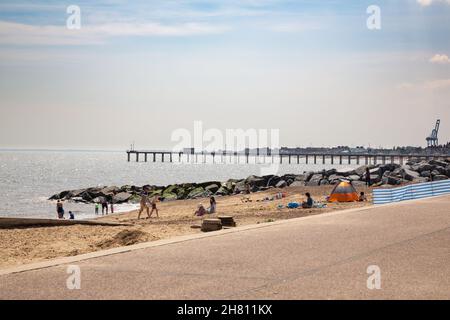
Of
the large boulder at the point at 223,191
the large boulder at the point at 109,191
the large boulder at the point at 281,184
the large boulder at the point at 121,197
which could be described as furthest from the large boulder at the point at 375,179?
the large boulder at the point at 109,191

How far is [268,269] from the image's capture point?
372 inches

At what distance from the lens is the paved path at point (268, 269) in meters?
7.93

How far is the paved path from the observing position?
793 cm

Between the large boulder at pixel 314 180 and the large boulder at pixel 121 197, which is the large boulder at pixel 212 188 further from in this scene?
the large boulder at pixel 314 180

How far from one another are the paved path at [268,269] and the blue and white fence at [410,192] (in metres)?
11.6

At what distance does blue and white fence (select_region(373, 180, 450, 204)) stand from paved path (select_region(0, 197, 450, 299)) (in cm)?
1161

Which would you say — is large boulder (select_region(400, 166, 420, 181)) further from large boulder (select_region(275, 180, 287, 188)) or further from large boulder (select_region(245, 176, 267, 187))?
large boulder (select_region(245, 176, 267, 187))

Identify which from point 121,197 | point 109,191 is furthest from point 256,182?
point 109,191

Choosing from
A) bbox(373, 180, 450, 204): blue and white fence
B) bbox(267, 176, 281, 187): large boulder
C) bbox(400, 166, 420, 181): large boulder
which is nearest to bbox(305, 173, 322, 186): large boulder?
bbox(267, 176, 281, 187): large boulder

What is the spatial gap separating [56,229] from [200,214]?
34.0 feet

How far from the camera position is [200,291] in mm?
7988

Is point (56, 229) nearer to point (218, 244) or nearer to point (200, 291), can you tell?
point (218, 244)

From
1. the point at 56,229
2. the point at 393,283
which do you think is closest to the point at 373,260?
the point at 393,283
